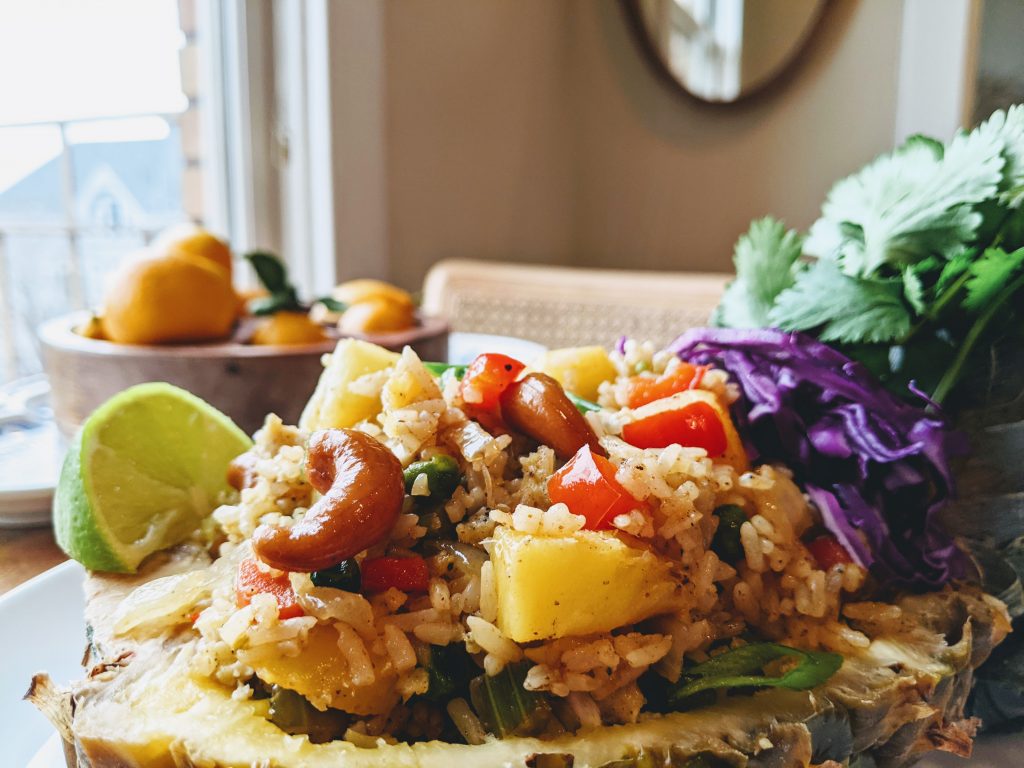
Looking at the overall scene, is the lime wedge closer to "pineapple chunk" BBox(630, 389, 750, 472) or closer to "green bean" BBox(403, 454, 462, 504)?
"green bean" BBox(403, 454, 462, 504)

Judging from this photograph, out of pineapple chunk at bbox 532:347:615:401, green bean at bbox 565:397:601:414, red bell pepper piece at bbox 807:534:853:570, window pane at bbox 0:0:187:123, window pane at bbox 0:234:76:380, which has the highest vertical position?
window pane at bbox 0:0:187:123

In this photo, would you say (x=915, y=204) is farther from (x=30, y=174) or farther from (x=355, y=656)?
(x=30, y=174)

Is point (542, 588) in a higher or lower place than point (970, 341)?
lower

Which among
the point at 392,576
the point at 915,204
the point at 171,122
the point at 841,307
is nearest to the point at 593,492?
the point at 392,576

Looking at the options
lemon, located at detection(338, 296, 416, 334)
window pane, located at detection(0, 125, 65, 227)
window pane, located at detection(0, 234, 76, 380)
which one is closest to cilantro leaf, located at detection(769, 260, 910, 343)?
lemon, located at detection(338, 296, 416, 334)

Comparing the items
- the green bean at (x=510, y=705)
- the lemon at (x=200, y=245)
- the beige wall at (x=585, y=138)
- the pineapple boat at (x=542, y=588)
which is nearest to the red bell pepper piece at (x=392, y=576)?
the pineapple boat at (x=542, y=588)

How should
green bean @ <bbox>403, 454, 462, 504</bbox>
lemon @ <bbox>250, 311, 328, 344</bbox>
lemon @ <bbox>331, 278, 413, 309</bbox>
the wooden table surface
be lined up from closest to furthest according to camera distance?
green bean @ <bbox>403, 454, 462, 504</bbox>
the wooden table surface
lemon @ <bbox>250, 311, 328, 344</bbox>
lemon @ <bbox>331, 278, 413, 309</bbox>
